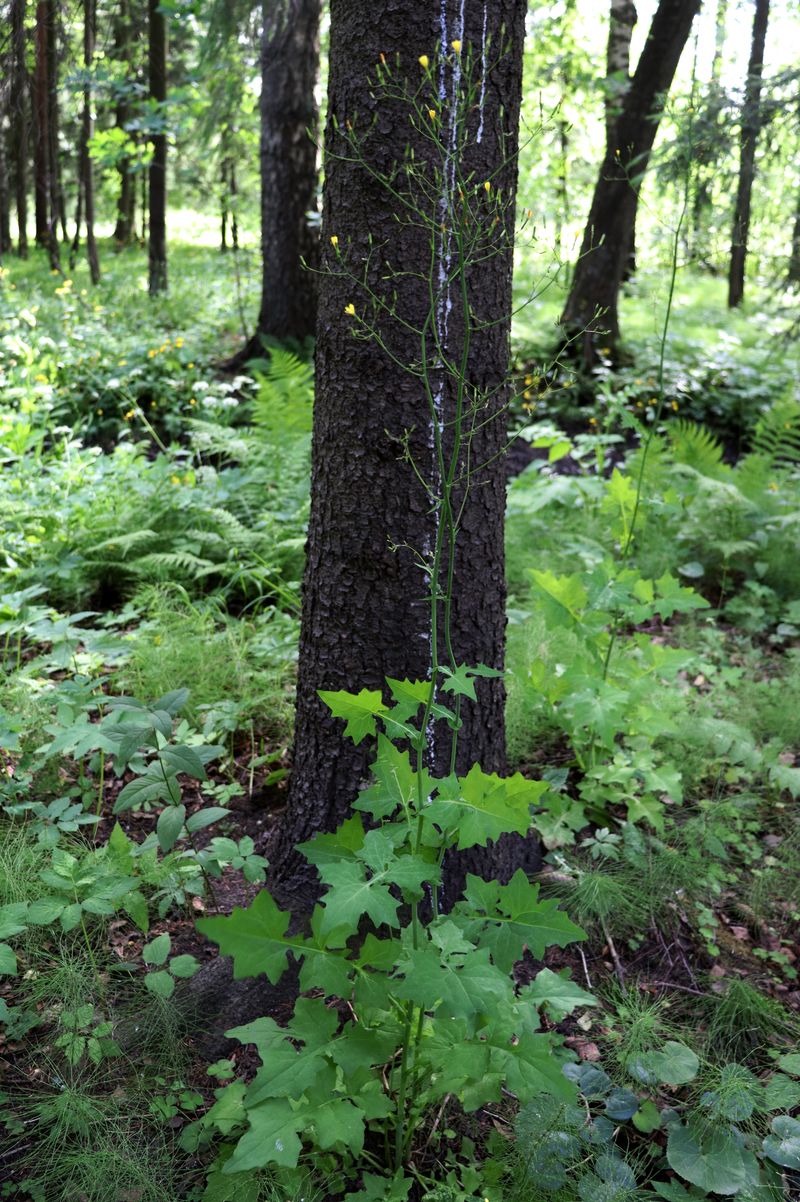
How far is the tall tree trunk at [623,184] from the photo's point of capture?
779 centimetres

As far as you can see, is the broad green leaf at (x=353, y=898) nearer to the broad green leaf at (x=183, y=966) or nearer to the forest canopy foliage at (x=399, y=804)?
the forest canopy foliage at (x=399, y=804)

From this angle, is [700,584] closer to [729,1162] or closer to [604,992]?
[604,992]

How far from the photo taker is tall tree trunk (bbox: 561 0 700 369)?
779cm

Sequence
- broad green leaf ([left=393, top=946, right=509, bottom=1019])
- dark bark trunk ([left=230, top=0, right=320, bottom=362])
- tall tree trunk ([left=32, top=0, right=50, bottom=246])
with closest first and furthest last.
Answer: broad green leaf ([left=393, top=946, right=509, bottom=1019]) → dark bark trunk ([left=230, top=0, right=320, bottom=362]) → tall tree trunk ([left=32, top=0, right=50, bottom=246])

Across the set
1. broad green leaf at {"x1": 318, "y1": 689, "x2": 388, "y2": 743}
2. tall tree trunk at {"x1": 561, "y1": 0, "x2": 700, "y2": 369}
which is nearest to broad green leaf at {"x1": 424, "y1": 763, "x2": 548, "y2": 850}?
broad green leaf at {"x1": 318, "y1": 689, "x2": 388, "y2": 743}

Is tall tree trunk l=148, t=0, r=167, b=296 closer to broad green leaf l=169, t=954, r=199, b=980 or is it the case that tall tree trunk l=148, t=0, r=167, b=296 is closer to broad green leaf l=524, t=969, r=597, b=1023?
broad green leaf l=169, t=954, r=199, b=980

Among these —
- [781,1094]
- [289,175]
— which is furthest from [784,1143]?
[289,175]

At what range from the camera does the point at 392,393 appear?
208 centimetres

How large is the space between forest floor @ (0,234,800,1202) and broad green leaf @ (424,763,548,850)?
0.62m

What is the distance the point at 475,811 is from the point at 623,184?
8312 millimetres

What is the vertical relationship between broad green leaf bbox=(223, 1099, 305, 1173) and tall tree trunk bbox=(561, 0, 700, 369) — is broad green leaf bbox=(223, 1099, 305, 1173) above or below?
below

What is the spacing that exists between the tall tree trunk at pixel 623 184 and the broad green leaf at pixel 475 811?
22.5 ft

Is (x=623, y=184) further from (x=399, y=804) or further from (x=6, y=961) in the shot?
(x=6, y=961)

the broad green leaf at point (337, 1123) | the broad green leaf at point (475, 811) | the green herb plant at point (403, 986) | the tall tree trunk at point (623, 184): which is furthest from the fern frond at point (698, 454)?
the broad green leaf at point (337, 1123)
